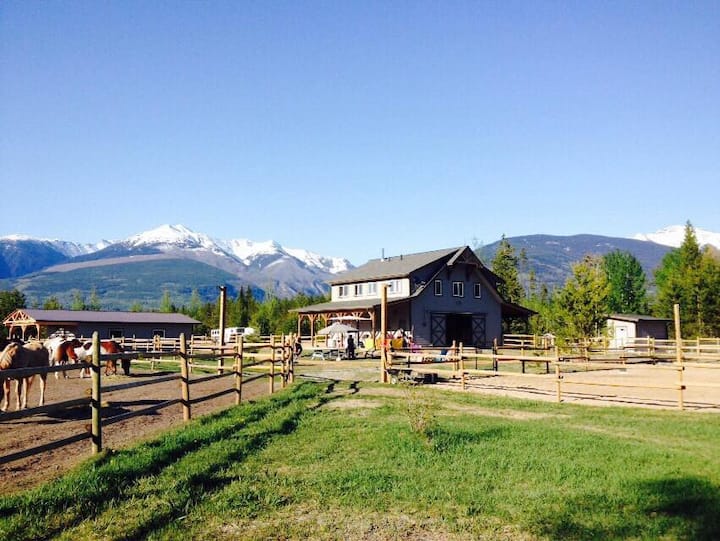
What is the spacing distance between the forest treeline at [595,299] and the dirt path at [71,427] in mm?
24848

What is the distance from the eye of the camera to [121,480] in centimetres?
723

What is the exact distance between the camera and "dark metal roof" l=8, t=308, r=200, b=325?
47.8 metres

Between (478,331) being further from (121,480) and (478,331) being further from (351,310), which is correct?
(121,480)

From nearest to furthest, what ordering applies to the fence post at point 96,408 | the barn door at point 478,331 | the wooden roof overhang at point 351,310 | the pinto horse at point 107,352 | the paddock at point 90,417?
1. the paddock at point 90,417
2. the fence post at point 96,408
3. the pinto horse at point 107,352
4. the wooden roof overhang at point 351,310
5. the barn door at point 478,331

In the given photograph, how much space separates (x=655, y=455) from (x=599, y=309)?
31.8 meters

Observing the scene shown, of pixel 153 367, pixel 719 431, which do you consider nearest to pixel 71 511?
pixel 719 431

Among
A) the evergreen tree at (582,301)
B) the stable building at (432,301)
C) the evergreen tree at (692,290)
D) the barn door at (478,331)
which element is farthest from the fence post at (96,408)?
the evergreen tree at (692,290)

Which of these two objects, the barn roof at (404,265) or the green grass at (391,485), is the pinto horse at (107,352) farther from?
the barn roof at (404,265)

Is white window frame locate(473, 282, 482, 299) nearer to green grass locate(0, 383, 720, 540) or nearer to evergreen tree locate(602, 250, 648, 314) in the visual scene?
green grass locate(0, 383, 720, 540)

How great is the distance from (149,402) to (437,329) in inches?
1309

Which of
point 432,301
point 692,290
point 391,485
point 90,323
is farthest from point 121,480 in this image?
point 692,290

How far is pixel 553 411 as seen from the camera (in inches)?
551

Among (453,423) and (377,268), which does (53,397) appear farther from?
(377,268)

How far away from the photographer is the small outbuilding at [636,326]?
5450cm
